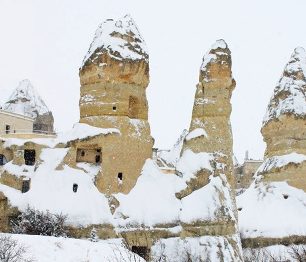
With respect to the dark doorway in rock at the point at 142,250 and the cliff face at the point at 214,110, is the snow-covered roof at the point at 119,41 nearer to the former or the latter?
the cliff face at the point at 214,110

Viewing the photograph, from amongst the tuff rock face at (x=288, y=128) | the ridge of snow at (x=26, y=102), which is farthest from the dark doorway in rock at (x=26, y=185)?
the ridge of snow at (x=26, y=102)

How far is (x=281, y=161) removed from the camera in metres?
43.1

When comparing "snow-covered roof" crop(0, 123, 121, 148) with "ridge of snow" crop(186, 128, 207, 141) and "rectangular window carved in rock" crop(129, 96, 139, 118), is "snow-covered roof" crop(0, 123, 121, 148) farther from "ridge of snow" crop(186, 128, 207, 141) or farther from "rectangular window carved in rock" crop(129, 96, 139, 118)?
"ridge of snow" crop(186, 128, 207, 141)

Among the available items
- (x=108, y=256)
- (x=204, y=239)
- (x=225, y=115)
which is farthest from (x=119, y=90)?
(x=108, y=256)

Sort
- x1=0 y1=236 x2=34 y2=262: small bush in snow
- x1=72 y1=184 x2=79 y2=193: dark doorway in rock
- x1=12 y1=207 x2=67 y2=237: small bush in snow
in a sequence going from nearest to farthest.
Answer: x1=0 y1=236 x2=34 y2=262: small bush in snow < x1=12 y1=207 x2=67 y2=237: small bush in snow < x1=72 y1=184 x2=79 y2=193: dark doorway in rock

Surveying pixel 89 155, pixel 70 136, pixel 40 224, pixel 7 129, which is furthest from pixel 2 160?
pixel 7 129

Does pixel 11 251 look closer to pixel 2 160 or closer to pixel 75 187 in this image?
pixel 75 187

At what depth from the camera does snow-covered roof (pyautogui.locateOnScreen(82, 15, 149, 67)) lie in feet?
125

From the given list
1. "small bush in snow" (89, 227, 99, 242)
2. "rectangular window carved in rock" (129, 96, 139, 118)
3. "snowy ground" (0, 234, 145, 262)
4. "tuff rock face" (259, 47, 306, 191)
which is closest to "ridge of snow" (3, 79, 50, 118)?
"rectangular window carved in rock" (129, 96, 139, 118)

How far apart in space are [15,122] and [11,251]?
1289 inches

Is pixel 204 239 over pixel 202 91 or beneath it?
beneath

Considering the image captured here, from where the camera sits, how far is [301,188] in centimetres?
4197

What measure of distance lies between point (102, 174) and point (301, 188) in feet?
48.2

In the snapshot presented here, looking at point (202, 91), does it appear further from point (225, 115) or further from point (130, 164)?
point (130, 164)
